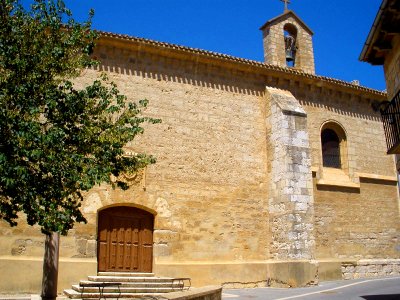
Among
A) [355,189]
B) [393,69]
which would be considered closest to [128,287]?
[393,69]

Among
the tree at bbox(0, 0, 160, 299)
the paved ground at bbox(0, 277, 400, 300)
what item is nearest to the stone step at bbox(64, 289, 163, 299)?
the paved ground at bbox(0, 277, 400, 300)

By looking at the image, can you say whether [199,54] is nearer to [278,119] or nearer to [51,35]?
[278,119]

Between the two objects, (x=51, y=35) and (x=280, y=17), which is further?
(x=280, y=17)

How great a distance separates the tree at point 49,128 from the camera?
19.4ft

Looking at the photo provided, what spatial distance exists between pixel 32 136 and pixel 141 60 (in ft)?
24.4

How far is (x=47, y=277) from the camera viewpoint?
9.71 metres

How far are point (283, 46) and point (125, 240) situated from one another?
30.2 feet

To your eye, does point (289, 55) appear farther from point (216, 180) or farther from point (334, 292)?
point (334, 292)

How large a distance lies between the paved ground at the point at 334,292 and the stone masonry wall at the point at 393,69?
172 inches

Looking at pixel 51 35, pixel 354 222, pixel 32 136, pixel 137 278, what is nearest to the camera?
pixel 32 136

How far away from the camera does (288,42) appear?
1688 centimetres

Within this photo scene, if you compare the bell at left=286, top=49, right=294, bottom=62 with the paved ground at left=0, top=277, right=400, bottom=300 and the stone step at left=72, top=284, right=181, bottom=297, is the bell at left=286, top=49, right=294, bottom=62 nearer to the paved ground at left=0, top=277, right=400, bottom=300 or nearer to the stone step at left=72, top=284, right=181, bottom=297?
the paved ground at left=0, top=277, right=400, bottom=300

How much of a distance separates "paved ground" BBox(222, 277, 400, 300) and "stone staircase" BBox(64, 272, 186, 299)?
1.42 metres

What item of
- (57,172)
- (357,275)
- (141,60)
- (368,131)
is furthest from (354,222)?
(57,172)
